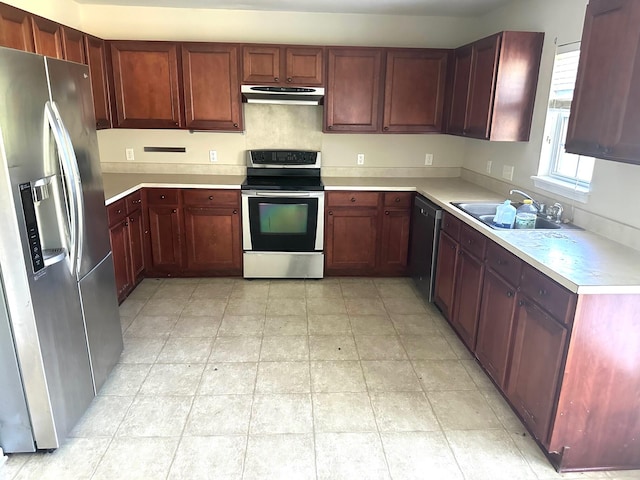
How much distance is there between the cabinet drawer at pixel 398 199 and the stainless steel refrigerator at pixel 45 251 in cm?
246

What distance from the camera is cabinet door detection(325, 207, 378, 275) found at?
4051 mm

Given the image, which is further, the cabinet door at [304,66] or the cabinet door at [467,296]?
the cabinet door at [304,66]

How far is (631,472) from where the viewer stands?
6.46ft

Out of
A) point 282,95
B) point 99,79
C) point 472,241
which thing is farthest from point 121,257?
point 472,241

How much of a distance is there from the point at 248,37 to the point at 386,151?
170 cm

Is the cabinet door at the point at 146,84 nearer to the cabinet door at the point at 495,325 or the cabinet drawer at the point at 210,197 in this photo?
the cabinet drawer at the point at 210,197

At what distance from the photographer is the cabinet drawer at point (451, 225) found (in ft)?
9.94

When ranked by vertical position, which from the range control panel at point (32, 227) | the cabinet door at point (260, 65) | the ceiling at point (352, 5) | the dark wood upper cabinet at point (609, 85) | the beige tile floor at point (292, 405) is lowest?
the beige tile floor at point (292, 405)

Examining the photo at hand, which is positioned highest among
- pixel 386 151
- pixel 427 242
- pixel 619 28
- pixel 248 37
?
pixel 248 37

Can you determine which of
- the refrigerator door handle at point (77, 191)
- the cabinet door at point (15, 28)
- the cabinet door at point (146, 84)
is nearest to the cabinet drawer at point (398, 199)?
the cabinet door at point (146, 84)

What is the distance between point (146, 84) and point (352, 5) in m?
1.92

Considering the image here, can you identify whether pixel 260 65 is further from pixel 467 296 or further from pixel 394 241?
pixel 467 296

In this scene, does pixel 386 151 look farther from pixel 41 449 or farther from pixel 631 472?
pixel 41 449

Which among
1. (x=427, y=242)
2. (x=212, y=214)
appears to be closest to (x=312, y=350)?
(x=427, y=242)
